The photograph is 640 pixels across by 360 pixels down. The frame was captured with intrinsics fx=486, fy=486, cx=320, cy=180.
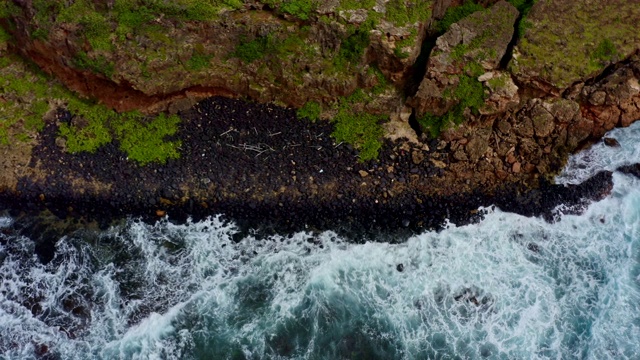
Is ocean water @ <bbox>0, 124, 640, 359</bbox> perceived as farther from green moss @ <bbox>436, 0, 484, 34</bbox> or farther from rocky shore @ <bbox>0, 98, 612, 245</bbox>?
green moss @ <bbox>436, 0, 484, 34</bbox>

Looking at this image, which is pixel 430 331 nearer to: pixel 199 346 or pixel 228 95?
pixel 199 346

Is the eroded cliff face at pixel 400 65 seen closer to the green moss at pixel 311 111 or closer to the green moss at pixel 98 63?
the green moss at pixel 98 63

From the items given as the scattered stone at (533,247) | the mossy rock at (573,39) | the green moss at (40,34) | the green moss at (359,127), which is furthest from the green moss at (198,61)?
the scattered stone at (533,247)

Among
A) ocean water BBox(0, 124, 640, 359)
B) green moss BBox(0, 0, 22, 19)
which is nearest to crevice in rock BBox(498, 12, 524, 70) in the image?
ocean water BBox(0, 124, 640, 359)

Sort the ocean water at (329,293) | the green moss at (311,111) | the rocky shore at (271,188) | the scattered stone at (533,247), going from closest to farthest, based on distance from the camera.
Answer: the ocean water at (329,293), the scattered stone at (533,247), the rocky shore at (271,188), the green moss at (311,111)

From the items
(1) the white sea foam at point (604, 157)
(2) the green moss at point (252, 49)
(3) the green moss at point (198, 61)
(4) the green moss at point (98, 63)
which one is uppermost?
(1) the white sea foam at point (604, 157)

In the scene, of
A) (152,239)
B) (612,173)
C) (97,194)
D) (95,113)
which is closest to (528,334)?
(612,173)

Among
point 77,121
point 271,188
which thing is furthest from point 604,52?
point 77,121
